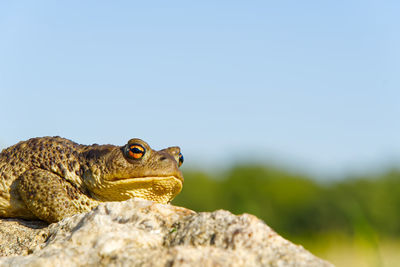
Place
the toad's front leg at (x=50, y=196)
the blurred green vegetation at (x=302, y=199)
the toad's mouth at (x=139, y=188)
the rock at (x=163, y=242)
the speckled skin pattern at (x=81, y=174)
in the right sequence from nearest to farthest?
the rock at (x=163, y=242)
the toad's front leg at (x=50, y=196)
the speckled skin pattern at (x=81, y=174)
the toad's mouth at (x=139, y=188)
the blurred green vegetation at (x=302, y=199)

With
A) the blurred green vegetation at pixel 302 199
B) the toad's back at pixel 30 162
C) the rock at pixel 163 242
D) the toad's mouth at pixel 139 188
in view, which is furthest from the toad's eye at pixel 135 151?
the blurred green vegetation at pixel 302 199

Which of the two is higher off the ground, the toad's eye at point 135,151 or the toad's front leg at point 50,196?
the toad's eye at point 135,151

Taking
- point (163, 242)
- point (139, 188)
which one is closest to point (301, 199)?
point (139, 188)

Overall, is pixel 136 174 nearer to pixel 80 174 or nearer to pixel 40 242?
pixel 80 174

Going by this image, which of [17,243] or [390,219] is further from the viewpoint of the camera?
[390,219]

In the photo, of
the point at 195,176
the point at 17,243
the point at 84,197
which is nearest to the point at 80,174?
the point at 84,197

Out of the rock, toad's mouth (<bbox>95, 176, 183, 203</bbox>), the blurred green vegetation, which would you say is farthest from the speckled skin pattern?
the blurred green vegetation

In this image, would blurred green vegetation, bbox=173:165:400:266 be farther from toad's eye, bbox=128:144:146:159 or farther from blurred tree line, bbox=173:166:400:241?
toad's eye, bbox=128:144:146:159

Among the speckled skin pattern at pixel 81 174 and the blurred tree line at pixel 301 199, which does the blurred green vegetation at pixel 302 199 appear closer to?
the blurred tree line at pixel 301 199
